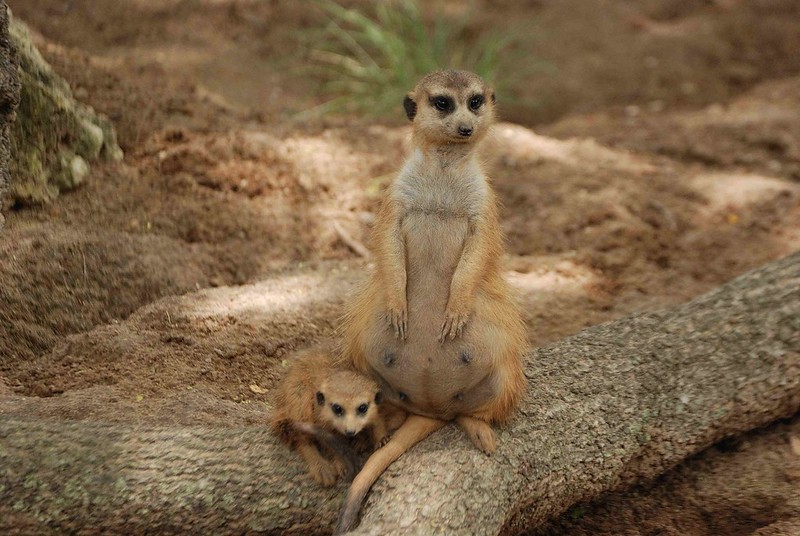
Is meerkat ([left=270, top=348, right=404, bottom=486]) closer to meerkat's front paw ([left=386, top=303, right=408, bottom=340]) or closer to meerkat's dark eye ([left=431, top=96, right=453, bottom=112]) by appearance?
meerkat's front paw ([left=386, top=303, right=408, bottom=340])

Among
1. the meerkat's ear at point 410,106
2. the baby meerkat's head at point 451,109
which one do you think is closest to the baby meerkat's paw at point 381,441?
the baby meerkat's head at point 451,109

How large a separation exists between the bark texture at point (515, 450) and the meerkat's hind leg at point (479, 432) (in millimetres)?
35

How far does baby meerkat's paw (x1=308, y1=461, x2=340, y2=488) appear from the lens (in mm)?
2594

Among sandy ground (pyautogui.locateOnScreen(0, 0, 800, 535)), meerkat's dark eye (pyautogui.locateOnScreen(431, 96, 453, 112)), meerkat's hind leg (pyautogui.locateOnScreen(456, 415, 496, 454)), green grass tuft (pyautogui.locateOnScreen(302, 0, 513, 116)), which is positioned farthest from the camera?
green grass tuft (pyautogui.locateOnScreen(302, 0, 513, 116))

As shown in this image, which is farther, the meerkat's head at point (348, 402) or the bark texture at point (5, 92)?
the bark texture at point (5, 92)

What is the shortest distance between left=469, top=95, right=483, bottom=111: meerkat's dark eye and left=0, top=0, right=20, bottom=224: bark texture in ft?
5.16

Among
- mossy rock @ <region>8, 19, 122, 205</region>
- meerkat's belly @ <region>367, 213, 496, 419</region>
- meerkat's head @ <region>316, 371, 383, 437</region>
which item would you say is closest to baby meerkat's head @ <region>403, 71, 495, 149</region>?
meerkat's belly @ <region>367, 213, 496, 419</region>

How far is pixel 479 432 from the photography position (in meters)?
2.71

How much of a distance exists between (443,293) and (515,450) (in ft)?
1.87

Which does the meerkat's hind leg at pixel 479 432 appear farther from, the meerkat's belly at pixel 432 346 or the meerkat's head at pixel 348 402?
the meerkat's head at pixel 348 402

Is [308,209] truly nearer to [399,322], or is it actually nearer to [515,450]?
[399,322]

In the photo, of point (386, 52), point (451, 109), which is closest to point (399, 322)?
point (451, 109)

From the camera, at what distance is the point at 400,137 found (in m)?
5.72

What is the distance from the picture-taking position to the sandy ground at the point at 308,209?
10.7 feet
